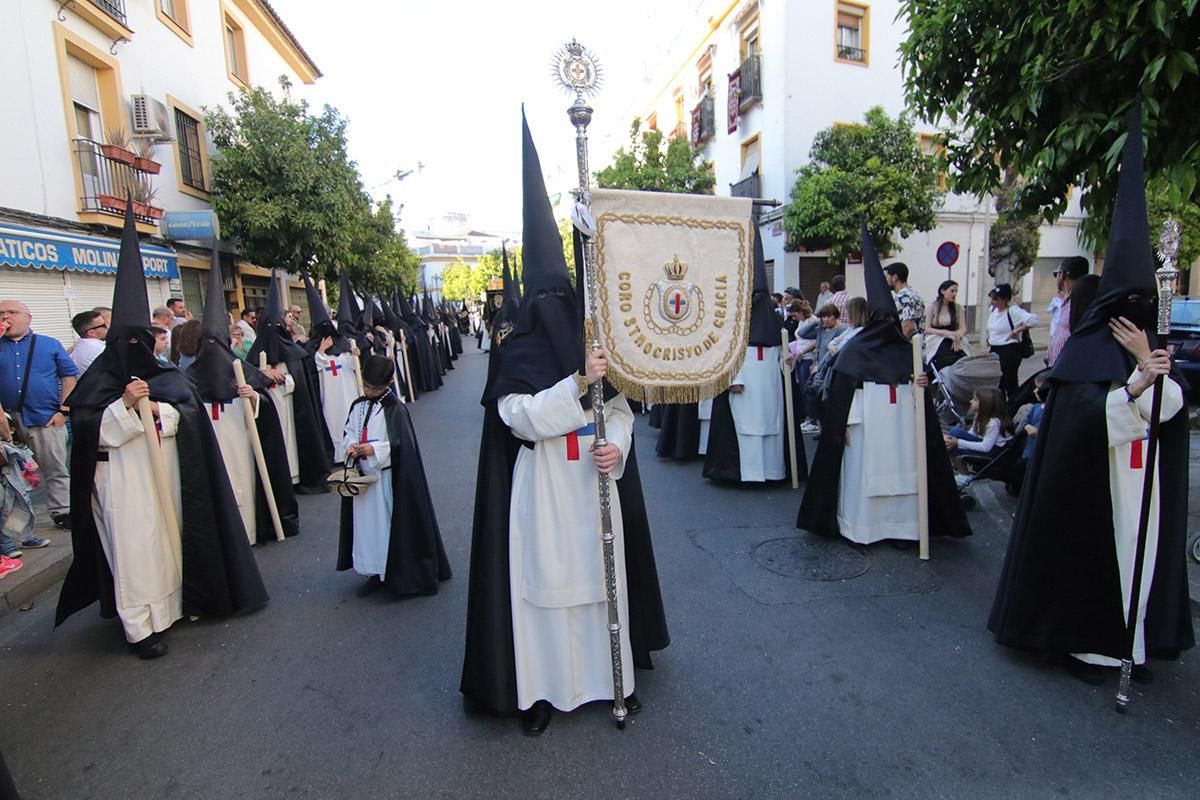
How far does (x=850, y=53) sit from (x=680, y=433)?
18.8 m

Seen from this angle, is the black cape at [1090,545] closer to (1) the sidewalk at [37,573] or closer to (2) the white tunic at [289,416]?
(1) the sidewalk at [37,573]

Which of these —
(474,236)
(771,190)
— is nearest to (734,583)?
(771,190)

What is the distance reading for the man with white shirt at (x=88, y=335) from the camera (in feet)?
21.2

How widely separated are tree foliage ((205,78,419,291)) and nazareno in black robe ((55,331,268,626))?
1280cm

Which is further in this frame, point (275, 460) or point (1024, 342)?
point (1024, 342)

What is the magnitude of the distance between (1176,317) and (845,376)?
8.47 meters

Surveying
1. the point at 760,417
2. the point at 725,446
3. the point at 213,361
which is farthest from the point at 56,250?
the point at 760,417

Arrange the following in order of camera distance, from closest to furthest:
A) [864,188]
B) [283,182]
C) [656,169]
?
[283,182], [864,188], [656,169]

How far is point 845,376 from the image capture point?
5.23 metres

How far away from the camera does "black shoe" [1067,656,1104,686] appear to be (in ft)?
11.1

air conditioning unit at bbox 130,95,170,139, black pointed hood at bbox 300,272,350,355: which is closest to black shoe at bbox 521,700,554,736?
black pointed hood at bbox 300,272,350,355

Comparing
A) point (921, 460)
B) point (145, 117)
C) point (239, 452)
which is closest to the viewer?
point (921, 460)

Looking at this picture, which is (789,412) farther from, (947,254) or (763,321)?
(947,254)

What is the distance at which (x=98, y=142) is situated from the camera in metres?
12.5
